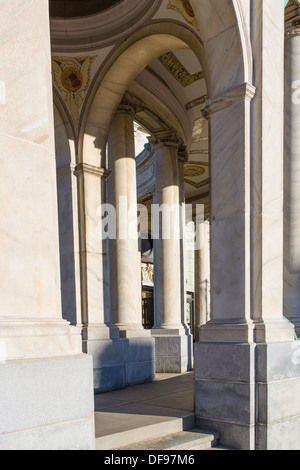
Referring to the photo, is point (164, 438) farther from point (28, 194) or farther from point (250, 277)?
point (28, 194)

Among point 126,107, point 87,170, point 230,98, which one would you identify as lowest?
point 87,170

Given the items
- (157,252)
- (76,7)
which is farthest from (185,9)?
(157,252)

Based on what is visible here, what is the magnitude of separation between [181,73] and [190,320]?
18.4 m

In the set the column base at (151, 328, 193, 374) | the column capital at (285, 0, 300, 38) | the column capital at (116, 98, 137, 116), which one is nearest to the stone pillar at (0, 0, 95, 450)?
the column capital at (285, 0, 300, 38)

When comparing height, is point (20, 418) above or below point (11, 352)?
below

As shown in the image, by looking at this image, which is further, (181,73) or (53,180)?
(181,73)

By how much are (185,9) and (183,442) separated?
733 centimetres

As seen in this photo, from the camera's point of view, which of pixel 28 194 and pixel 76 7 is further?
pixel 76 7

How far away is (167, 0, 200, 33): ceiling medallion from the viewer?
27.1 feet

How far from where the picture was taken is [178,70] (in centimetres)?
1242

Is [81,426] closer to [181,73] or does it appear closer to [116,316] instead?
[116,316]
